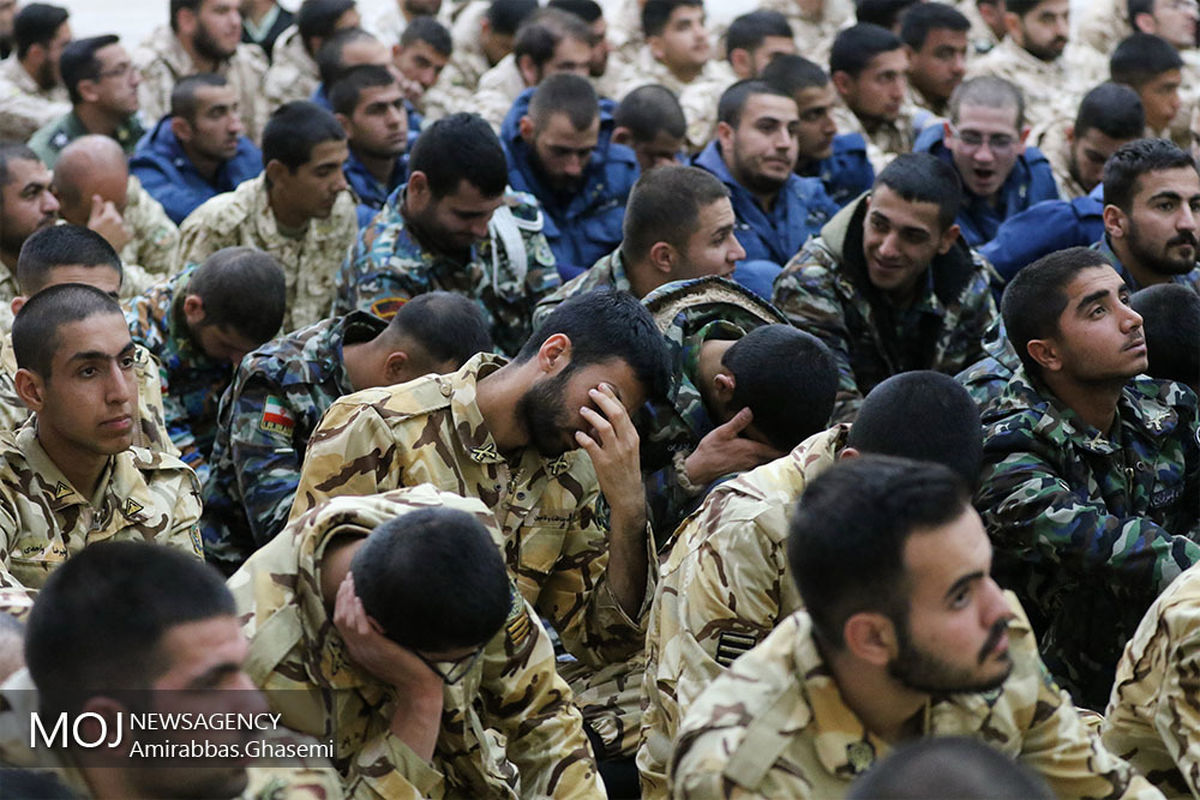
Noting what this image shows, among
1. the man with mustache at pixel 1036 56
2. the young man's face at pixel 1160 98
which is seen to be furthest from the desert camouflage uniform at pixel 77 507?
the man with mustache at pixel 1036 56

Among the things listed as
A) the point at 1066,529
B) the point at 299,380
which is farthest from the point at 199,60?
the point at 1066,529

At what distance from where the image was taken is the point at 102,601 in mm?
2254

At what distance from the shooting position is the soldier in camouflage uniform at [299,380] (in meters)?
4.09

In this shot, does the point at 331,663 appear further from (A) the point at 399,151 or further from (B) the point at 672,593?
(A) the point at 399,151

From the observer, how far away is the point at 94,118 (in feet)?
25.6

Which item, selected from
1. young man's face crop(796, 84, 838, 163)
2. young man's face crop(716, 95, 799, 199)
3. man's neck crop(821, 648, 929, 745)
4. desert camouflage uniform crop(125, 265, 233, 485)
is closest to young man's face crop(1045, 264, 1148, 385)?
man's neck crop(821, 648, 929, 745)

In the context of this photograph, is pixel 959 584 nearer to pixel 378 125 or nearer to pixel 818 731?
pixel 818 731

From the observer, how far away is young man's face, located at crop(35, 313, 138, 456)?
3.49 metres

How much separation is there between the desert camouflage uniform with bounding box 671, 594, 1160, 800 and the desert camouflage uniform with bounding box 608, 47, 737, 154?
5.89 meters

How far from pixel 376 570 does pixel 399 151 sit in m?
4.93

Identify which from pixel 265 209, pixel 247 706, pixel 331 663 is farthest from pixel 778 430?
pixel 265 209

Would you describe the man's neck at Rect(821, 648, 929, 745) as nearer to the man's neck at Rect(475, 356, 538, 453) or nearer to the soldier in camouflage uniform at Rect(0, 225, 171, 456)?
the man's neck at Rect(475, 356, 538, 453)

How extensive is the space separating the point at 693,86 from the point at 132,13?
286 inches

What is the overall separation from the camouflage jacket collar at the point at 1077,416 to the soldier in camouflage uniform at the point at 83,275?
2.07 metres
